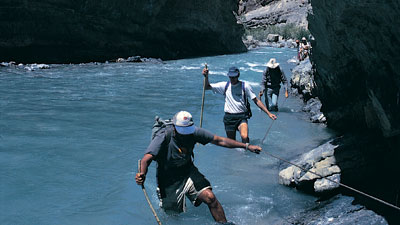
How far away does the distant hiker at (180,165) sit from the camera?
5648 mm

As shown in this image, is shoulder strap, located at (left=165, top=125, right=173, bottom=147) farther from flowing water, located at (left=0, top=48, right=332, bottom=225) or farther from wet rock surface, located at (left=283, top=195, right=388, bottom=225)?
wet rock surface, located at (left=283, top=195, right=388, bottom=225)

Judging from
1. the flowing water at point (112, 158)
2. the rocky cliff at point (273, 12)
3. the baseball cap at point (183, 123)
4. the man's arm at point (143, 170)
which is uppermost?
the rocky cliff at point (273, 12)

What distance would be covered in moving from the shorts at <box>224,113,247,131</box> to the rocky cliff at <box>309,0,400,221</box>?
204cm

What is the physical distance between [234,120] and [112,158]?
296cm

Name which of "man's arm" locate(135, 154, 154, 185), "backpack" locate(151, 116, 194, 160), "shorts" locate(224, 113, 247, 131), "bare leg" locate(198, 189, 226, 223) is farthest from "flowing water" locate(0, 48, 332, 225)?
"backpack" locate(151, 116, 194, 160)

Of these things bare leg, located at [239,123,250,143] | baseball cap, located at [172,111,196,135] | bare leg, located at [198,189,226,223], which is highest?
baseball cap, located at [172,111,196,135]

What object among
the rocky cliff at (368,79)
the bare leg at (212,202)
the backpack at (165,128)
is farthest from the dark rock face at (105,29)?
the bare leg at (212,202)

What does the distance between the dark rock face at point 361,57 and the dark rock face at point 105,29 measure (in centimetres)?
2674

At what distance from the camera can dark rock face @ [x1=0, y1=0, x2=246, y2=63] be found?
1251 inches

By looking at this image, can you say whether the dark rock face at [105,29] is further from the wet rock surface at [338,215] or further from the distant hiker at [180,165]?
the wet rock surface at [338,215]

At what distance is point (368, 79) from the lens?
724cm

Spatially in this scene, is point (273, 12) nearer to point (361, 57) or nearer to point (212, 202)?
point (361, 57)

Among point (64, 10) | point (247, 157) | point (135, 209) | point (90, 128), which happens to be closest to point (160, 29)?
point (64, 10)

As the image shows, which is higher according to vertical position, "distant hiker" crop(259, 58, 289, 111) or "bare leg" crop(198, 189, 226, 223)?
"distant hiker" crop(259, 58, 289, 111)
